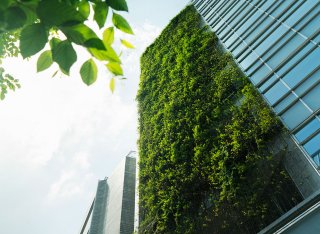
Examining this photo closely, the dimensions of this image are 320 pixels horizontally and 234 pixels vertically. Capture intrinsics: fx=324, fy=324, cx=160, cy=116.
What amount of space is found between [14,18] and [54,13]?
191mm

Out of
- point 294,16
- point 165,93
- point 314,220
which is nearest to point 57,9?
point 314,220

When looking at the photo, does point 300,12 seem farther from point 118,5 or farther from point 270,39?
point 118,5

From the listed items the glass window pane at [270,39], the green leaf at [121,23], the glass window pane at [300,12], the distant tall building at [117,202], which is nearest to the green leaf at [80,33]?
the green leaf at [121,23]

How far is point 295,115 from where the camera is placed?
31.0ft

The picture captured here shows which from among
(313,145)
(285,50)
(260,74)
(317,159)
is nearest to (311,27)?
(285,50)

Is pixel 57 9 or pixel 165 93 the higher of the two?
pixel 165 93

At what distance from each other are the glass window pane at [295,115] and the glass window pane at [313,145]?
794 mm

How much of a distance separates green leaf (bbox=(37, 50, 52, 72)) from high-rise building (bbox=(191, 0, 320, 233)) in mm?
6800

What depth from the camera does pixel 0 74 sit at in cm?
688

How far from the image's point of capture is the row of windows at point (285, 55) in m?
9.11

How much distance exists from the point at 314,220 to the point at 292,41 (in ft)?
22.1

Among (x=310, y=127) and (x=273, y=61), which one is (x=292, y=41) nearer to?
(x=273, y=61)

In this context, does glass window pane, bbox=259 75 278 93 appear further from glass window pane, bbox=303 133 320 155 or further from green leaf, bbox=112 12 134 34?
green leaf, bbox=112 12 134 34

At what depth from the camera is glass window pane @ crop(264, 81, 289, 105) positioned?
10367mm
